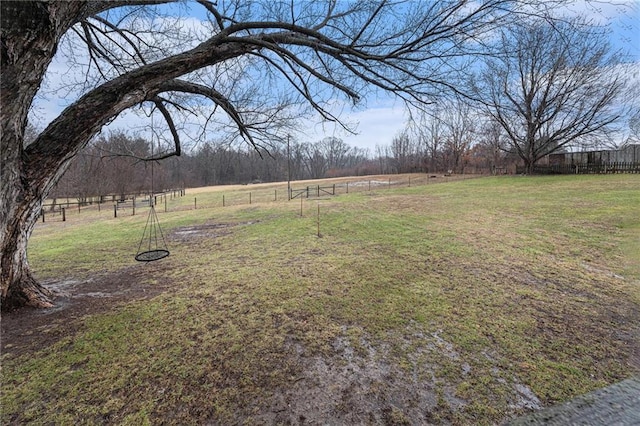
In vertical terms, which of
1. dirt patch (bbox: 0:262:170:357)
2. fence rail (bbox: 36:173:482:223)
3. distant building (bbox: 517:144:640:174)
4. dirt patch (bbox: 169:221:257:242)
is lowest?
dirt patch (bbox: 0:262:170:357)

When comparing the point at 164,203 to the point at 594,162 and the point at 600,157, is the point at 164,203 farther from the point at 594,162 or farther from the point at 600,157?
the point at 600,157

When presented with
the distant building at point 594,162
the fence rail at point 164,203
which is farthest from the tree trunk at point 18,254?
the distant building at point 594,162

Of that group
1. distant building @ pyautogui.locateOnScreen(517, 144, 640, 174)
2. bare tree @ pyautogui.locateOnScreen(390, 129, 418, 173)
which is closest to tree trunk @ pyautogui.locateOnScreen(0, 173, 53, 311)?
distant building @ pyautogui.locateOnScreen(517, 144, 640, 174)

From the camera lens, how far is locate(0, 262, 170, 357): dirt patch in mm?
3213

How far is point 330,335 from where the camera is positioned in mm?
3375

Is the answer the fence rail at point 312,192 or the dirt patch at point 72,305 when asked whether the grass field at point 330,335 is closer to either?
the dirt patch at point 72,305

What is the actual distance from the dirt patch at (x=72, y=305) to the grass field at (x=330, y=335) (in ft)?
0.09

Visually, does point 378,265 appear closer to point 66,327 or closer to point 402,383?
point 402,383

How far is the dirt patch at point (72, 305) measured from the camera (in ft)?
10.5

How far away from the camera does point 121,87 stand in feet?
10.3

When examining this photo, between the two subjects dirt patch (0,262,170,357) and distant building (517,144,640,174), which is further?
distant building (517,144,640,174)

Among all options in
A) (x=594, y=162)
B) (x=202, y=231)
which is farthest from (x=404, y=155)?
(x=202, y=231)

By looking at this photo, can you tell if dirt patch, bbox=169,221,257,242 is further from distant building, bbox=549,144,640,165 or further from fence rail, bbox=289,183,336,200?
distant building, bbox=549,144,640,165

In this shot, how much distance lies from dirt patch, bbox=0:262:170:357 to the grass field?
28 mm
